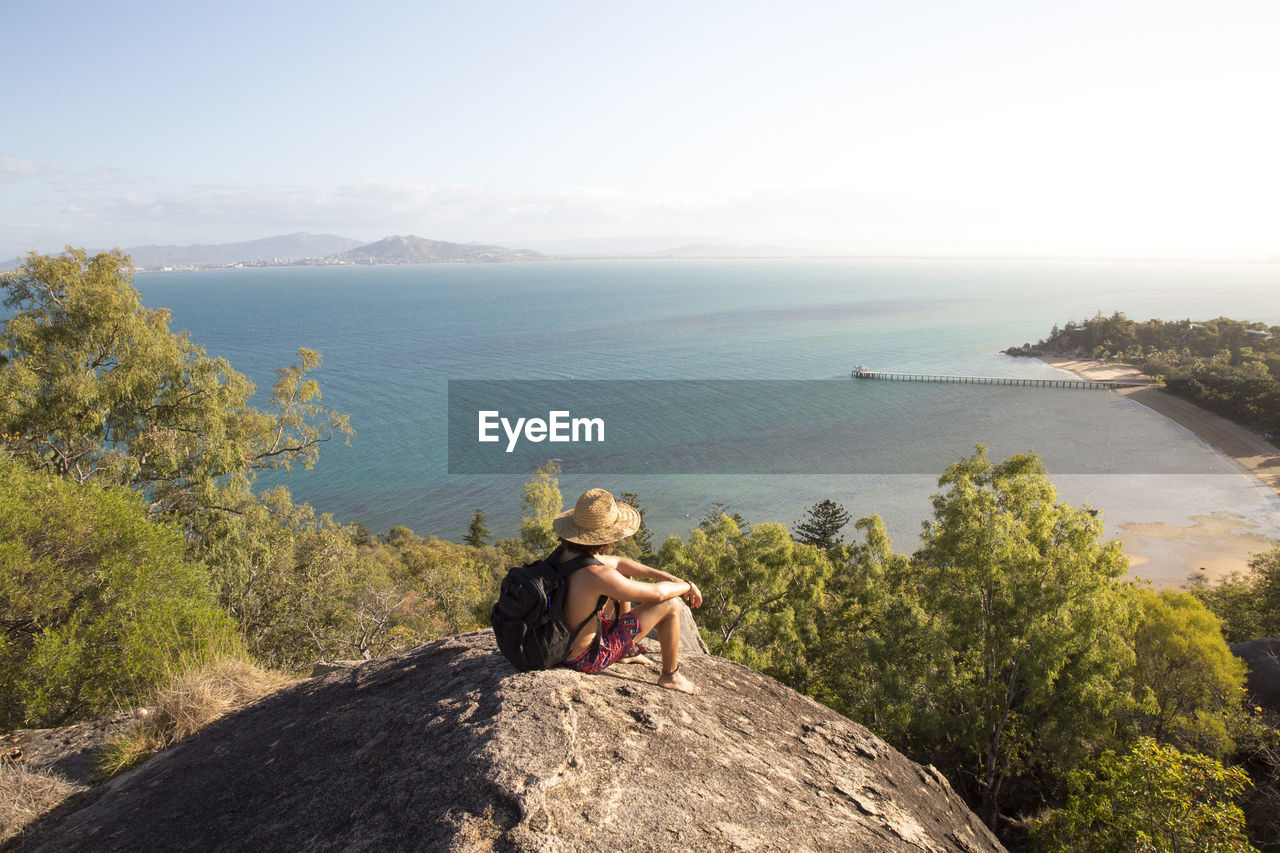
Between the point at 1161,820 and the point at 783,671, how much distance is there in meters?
11.6

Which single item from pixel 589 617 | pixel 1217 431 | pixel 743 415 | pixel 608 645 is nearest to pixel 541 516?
pixel 608 645

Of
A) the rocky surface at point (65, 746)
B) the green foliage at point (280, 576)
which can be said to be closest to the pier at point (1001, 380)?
the green foliage at point (280, 576)

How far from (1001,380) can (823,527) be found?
6679cm

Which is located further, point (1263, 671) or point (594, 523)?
point (1263, 671)

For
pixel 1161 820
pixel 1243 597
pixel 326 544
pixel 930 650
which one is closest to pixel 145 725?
pixel 1161 820

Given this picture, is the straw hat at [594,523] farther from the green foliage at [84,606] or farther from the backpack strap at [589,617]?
the green foliage at [84,606]

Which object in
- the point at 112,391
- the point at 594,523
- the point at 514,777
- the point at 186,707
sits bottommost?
the point at 186,707

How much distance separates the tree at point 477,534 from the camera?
4462 centimetres

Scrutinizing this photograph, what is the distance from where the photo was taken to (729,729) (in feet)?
17.6

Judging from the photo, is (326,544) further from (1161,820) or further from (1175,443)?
(1175,443)

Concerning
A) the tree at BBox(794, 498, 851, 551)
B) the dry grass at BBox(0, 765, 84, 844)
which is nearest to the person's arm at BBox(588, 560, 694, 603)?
the dry grass at BBox(0, 765, 84, 844)

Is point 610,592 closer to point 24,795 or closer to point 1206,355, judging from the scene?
point 24,795

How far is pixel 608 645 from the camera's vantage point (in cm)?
541

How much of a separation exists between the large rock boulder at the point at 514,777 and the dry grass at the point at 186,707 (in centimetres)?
37
